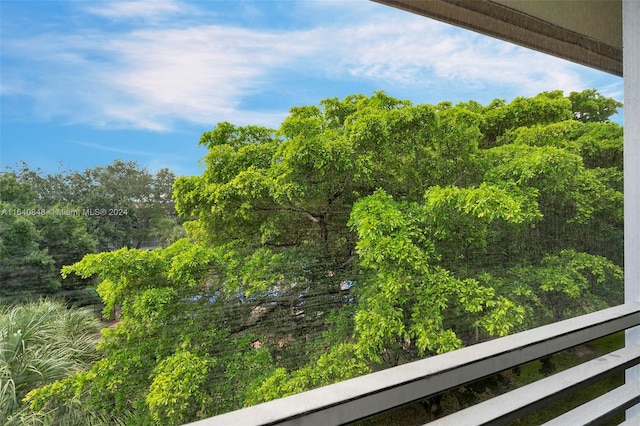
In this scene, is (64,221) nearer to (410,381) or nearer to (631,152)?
(410,381)

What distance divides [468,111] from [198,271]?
0.85 metres

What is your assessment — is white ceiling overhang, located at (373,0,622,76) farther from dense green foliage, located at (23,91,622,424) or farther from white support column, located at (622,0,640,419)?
dense green foliage, located at (23,91,622,424)

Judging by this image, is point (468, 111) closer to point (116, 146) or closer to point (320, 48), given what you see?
point (320, 48)

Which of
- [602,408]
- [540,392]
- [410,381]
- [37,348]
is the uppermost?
[37,348]

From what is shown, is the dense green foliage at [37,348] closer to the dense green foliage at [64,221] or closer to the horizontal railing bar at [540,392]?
the dense green foliage at [64,221]

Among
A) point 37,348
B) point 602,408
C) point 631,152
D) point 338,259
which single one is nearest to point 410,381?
point 338,259

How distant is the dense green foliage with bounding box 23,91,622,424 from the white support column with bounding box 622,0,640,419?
0.73 feet

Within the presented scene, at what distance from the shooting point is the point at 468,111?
1048 mm

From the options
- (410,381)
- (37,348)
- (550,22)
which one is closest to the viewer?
(37,348)

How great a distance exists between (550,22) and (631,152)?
558 millimetres

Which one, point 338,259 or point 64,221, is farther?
point 338,259

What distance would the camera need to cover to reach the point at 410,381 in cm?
68

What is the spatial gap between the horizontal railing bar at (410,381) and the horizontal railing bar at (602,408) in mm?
189

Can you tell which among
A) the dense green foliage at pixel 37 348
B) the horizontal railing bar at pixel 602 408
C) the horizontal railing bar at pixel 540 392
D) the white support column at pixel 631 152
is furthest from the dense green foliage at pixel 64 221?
the white support column at pixel 631 152
